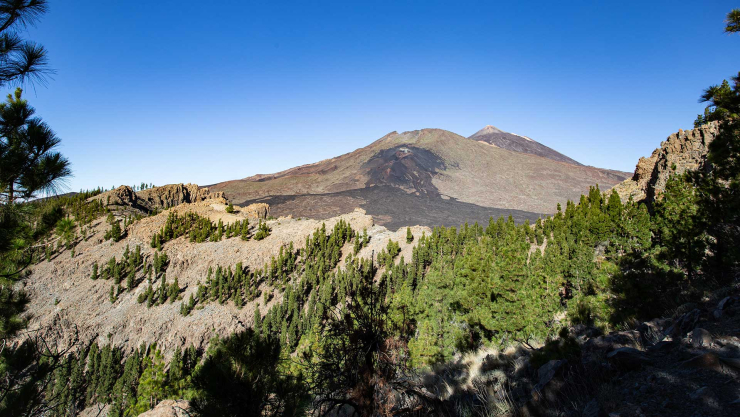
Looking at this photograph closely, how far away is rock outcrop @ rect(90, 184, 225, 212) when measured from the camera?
141 ft

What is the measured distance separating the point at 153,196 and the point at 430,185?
74292 millimetres

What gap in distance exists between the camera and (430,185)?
4023 inches

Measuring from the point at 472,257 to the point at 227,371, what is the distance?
16.4m

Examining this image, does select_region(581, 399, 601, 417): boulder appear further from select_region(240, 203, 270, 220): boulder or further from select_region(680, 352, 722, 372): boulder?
select_region(240, 203, 270, 220): boulder

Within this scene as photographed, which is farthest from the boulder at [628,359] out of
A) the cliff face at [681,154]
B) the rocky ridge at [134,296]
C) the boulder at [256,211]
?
the boulder at [256,211]

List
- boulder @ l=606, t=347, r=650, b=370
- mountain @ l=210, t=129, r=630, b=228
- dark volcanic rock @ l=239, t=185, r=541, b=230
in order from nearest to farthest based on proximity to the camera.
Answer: boulder @ l=606, t=347, r=650, b=370 → dark volcanic rock @ l=239, t=185, r=541, b=230 → mountain @ l=210, t=129, r=630, b=228

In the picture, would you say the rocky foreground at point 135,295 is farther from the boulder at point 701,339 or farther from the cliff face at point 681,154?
the boulder at point 701,339

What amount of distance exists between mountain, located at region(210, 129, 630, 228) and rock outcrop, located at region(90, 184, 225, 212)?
22.7 metres

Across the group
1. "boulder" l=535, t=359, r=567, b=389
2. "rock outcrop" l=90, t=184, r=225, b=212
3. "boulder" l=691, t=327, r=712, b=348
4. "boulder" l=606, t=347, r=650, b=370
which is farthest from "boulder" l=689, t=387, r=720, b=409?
"rock outcrop" l=90, t=184, r=225, b=212

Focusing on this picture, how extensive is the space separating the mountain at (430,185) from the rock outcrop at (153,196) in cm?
2270

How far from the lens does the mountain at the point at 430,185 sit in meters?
80.4

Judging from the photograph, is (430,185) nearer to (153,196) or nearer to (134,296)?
(153,196)

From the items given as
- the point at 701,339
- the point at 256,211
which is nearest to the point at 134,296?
the point at 256,211

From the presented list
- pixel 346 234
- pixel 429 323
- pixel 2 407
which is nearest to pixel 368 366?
pixel 2 407
